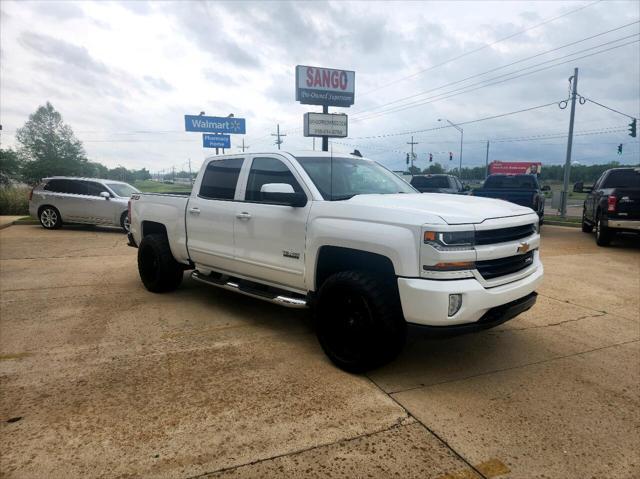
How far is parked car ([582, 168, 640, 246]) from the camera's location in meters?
9.34

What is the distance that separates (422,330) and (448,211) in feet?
2.92

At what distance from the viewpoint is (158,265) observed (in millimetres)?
5805

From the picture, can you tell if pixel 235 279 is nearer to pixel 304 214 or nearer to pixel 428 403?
pixel 304 214

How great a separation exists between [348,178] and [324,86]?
26156mm

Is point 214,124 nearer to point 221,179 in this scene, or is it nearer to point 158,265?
point 158,265

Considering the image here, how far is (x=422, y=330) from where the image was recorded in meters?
3.13

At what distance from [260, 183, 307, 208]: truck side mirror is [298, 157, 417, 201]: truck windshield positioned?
218 millimetres

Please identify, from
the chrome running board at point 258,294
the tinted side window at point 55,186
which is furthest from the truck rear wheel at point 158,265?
the tinted side window at point 55,186

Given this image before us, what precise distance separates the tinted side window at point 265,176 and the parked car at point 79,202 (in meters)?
9.77

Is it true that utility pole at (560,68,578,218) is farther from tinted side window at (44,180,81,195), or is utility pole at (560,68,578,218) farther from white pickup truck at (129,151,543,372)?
tinted side window at (44,180,81,195)

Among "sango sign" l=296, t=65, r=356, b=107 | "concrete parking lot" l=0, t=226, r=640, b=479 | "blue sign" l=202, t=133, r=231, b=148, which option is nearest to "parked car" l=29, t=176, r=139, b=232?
"concrete parking lot" l=0, t=226, r=640, b=479

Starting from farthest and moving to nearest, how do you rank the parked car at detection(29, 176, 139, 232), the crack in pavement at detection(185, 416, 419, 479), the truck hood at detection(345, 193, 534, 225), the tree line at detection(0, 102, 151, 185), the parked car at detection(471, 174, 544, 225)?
the tree line at detection(0, 102, 151, 185) < the parked car at detection(29, 176, 139, 232) < the parked car at detection(471, 174, 544, 225) < the truck hood at detection(345, 193, 534, 225) < the crack in pavement at detection(185, 416, 419, 479)

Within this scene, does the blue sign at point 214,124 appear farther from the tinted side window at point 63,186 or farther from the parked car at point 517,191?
the parked car at point 517,191

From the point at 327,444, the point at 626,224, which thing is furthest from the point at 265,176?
the point at 626,224
